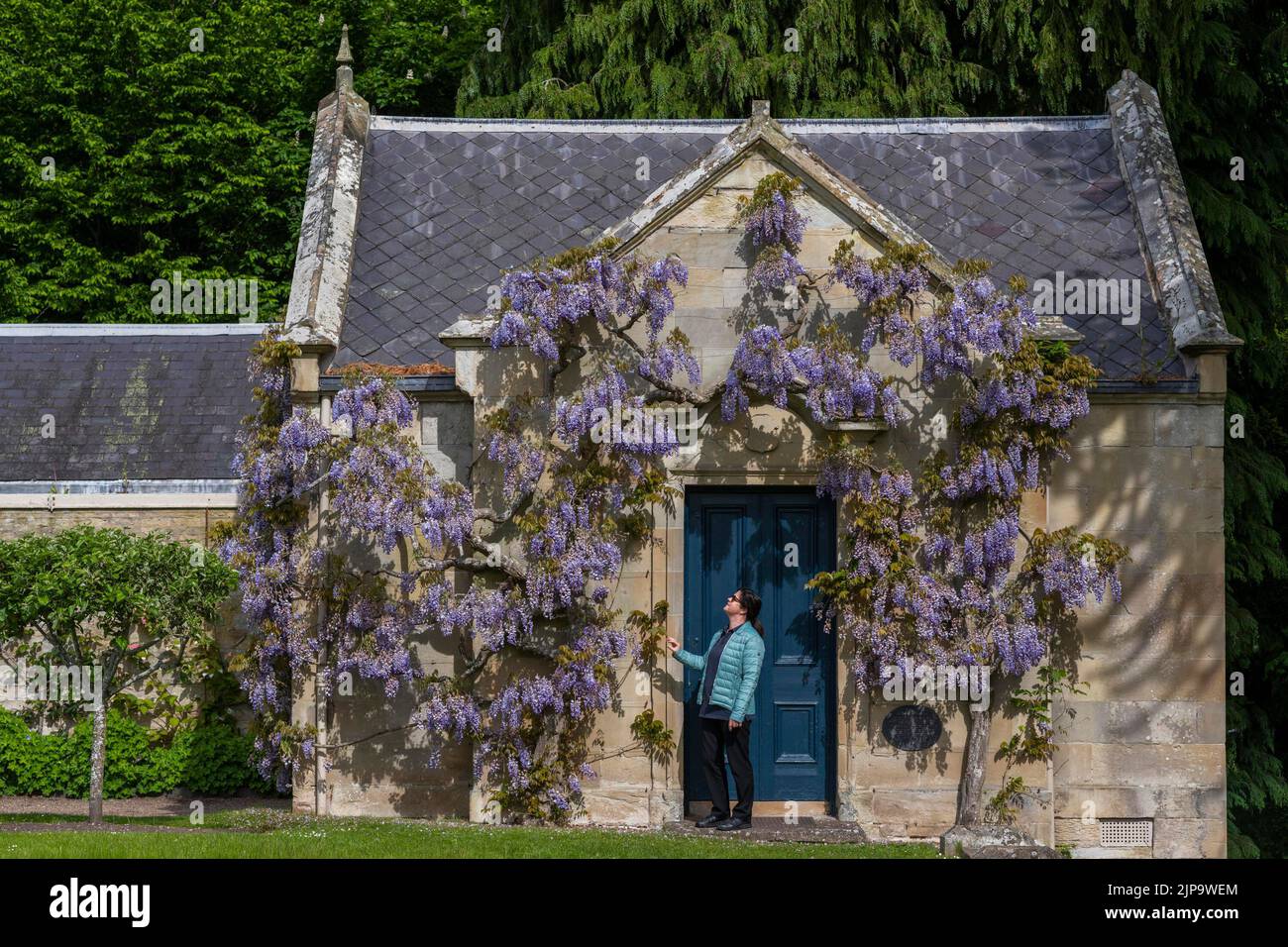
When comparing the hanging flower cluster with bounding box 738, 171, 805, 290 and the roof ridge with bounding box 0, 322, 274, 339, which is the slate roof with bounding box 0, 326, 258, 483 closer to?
the roof ridge with bounding box 0, 322, 274, 339

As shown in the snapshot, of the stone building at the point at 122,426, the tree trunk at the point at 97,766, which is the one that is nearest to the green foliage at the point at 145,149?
the stone building at the point at 122,426

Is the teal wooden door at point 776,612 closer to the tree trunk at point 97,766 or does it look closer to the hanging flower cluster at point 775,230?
the hanging flower cluster at point 775,230

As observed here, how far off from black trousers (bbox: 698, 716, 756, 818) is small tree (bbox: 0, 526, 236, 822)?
4431mm

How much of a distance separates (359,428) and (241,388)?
6.67m

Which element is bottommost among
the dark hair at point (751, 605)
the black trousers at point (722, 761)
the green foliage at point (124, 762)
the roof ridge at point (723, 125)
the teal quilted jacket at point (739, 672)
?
the green foliage at point (124, 762)

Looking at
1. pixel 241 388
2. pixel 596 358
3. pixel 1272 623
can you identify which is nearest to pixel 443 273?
pixel 596 358

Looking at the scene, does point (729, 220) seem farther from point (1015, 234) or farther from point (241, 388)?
point (241, 388)

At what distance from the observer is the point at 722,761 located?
13.0 meters

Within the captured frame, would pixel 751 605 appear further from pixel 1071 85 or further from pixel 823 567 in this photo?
pixel 1071 85

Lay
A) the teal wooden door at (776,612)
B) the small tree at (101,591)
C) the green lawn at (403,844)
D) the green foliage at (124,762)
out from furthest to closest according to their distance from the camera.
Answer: the green foliage at (124,762)
the teal wooden door at (776,612)
the small tree at (101,591)
the green lawn at (403,844)

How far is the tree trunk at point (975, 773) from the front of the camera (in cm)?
1368

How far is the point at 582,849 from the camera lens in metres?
11.4

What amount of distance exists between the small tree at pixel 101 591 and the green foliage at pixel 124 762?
2.28m

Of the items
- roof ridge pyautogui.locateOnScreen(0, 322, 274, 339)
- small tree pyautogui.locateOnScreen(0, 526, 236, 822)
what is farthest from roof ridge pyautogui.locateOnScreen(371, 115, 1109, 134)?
small tree pyautogui.locateOnScreen(0, 526, 236, 822)
